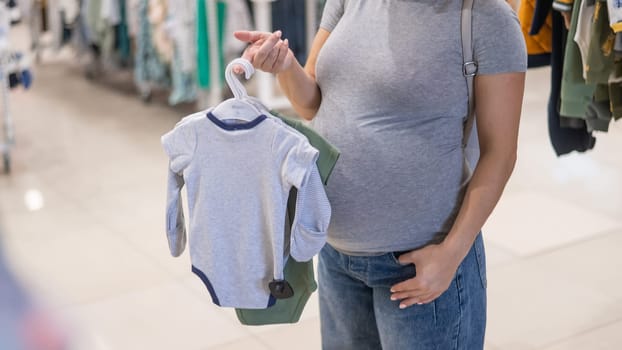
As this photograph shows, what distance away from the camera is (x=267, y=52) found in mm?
1636

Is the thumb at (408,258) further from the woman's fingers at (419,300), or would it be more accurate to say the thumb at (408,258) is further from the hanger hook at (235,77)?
the hanger hook at (235,77)

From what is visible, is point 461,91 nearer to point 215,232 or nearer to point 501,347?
point 215,232

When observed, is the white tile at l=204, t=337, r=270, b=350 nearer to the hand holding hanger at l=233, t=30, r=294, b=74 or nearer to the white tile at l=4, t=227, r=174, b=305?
the white tile at l=4, t=227, r=174, b=305

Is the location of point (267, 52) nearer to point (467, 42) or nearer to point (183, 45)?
point (467, 42)

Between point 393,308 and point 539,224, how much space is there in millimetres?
2492

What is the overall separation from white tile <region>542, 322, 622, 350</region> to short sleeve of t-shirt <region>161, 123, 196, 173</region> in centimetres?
175

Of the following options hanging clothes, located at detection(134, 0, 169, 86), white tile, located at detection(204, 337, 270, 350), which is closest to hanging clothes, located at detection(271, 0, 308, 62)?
hanging clothes, located at detection(134, 0, 169, 86)

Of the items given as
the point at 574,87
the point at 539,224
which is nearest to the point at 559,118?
the point at 574,87

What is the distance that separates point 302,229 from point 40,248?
101 inches

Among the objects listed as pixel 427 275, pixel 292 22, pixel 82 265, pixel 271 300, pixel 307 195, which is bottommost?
pixel 82 265

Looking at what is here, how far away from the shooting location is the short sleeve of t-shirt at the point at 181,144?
171 cm

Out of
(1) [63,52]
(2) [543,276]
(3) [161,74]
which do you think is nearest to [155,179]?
(3) [161,74]

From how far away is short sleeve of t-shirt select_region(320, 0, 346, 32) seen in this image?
174 centimetres

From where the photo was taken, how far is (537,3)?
10.1ft
